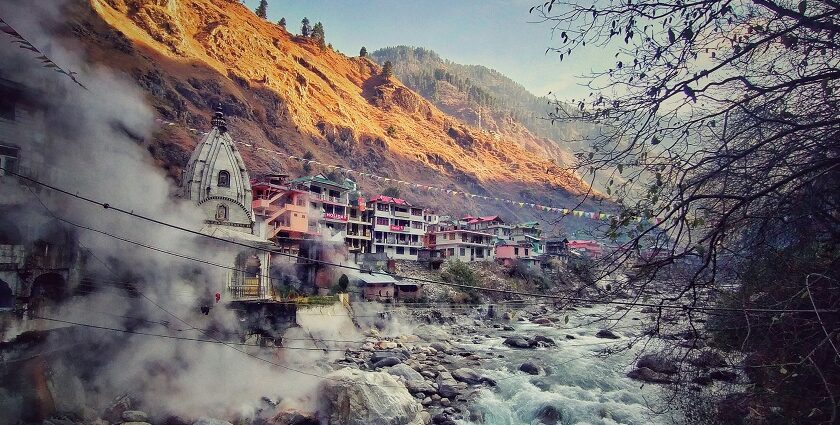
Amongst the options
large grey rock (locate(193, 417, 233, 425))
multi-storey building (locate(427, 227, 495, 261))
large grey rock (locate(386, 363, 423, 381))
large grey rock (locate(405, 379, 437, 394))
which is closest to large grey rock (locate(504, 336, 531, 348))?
large grey rock (locate(386, 363, 423, 381))

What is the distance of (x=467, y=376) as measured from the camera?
19156 mm

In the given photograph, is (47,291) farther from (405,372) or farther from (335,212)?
(335,212)

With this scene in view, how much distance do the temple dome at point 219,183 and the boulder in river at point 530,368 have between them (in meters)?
16.0

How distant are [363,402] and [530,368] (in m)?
10.5

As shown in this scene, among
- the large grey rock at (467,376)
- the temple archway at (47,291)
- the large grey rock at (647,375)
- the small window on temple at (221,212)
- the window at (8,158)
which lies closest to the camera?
the window at (8,158)

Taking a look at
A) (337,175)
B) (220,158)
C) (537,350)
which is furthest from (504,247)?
(220,158)

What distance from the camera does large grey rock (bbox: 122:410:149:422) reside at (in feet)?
37.4

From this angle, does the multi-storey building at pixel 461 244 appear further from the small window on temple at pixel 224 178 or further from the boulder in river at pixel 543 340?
the small window on temple at pixel 224 178

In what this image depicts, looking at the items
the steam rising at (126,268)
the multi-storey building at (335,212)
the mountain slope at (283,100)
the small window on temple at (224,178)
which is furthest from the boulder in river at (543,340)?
the small window on temple at (224,178)

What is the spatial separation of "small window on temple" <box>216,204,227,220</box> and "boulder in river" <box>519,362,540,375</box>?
16.9m

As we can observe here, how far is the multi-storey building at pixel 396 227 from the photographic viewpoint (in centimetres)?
4653

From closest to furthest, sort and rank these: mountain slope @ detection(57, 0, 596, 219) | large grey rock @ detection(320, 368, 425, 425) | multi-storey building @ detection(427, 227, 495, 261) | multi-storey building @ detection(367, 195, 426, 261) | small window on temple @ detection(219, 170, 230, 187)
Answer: large grey rock @ detection(320, 368, 425, 425) → small window on temple @ detection(219, 170, 230, 187) → multi-storey building @ detection(367, 195, 426, 261) → mountain slope @ detection(57, 0, 596, 219) → multi-storey building @ detection(427, 227, 495, 261)

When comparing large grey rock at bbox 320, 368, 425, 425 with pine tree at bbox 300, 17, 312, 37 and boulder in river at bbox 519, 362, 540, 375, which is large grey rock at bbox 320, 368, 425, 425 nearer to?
boulder in river at bbox 519, 362, 540, 375

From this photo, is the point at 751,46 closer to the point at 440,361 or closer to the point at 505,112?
the point at 440,361
